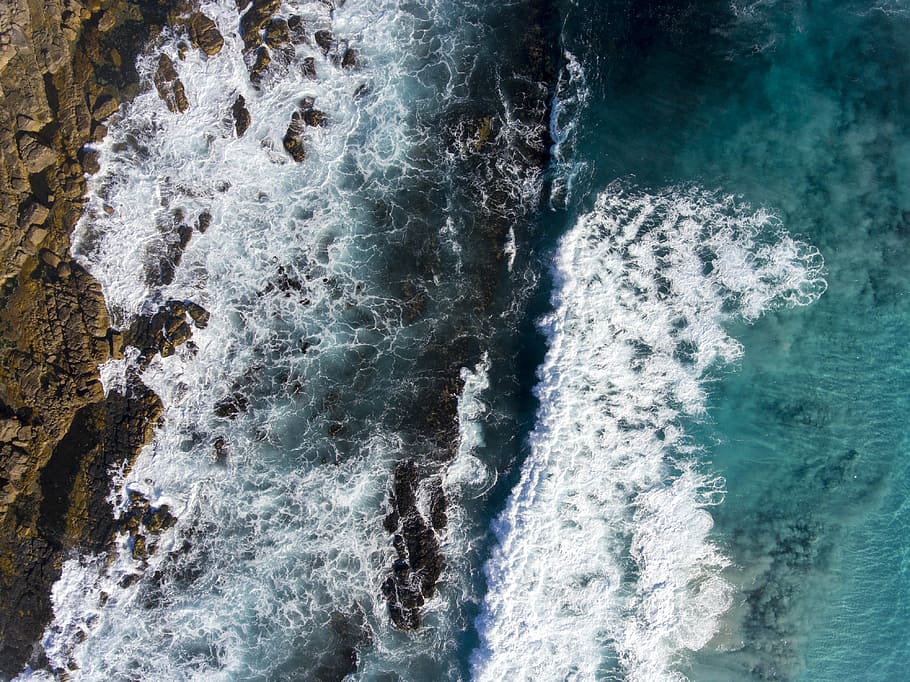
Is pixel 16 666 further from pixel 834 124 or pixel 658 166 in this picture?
pixel 834 124

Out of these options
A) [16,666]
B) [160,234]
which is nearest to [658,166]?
[160,234]

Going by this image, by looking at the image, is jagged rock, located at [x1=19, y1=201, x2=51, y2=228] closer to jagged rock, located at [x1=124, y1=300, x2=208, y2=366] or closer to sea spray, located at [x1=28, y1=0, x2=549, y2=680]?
sea spray, located at [x1=28, y1=0, x2=549, y2=680]

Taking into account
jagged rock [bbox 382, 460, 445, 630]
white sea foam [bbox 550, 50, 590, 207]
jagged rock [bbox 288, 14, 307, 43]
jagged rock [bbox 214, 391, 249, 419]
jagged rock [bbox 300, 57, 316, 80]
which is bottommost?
jagged rock [bbox 382, 460, 445, 630]

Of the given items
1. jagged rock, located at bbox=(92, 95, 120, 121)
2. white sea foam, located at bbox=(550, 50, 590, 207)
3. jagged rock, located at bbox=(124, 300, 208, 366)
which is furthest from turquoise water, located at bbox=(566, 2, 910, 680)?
jagged rock, located at bbox=(92, 95, 120, 121)

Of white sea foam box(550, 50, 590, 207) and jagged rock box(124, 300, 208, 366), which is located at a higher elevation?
white sea foam box(550, 50, 590, 207)

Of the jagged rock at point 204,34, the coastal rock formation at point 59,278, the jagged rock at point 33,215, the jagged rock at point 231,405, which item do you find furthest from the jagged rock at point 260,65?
the jagged rock at point 231,405

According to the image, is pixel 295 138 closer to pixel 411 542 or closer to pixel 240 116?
pixel 240 116

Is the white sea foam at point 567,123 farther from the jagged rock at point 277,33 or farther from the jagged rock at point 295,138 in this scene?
the jagged rock at point 277,33
